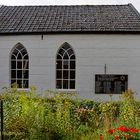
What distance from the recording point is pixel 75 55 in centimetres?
2183

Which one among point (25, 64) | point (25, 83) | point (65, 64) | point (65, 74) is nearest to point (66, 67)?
point (65, 64)

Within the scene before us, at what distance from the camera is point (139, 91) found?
69.8 feet

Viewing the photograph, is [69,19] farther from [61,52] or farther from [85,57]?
[85,57]

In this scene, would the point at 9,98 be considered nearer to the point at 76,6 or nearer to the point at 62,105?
the point at 62,105

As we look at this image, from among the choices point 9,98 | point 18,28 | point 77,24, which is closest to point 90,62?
point 77,24

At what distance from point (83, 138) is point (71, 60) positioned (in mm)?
12290

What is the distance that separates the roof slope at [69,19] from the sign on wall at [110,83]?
99.9 inches

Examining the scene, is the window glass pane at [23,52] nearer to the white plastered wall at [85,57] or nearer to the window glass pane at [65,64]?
the white plastered wall at [85,57]

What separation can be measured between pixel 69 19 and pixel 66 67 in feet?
9.71

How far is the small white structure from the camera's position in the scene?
70.2 ft

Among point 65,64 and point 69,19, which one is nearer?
point 65,64

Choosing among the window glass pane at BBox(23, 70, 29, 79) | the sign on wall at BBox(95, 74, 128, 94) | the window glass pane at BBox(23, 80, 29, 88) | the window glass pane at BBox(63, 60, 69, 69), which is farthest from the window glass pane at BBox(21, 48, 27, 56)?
the sign on wall at BBox(95, 74, 128, 94)

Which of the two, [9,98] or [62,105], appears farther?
[9,98]

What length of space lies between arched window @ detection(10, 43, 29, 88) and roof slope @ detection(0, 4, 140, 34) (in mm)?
1169
